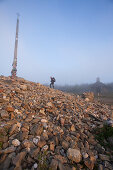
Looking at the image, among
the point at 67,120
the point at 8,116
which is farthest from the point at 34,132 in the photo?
the point at 67,120

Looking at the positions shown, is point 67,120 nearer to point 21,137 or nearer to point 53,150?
point 53,150

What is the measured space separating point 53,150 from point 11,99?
A: 3.32 meters

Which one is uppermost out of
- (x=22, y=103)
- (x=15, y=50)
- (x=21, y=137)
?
(x=15, y=50)

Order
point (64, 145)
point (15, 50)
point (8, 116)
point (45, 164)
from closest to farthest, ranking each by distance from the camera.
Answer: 1. point (45, 164)
2. point (64, 145)
3. point (8, 116)
4. point (15, 50)

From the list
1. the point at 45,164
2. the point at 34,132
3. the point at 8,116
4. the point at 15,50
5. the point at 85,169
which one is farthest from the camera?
the point at 15,50

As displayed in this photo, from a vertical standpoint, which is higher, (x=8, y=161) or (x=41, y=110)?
(x=41, y=110)

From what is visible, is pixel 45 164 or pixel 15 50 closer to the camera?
pixel 45 164

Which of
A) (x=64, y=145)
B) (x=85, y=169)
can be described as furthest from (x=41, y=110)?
(x=85, y=169)

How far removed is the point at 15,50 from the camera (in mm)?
12172

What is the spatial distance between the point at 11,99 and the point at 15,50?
9819 millimetres

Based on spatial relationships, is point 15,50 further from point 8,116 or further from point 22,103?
point 8,116

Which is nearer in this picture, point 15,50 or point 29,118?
point 29,118

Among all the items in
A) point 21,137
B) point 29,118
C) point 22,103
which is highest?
point 22,103

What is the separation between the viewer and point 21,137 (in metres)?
2.86
